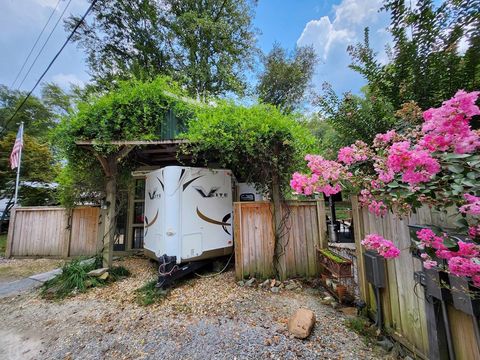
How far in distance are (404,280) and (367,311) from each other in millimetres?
848

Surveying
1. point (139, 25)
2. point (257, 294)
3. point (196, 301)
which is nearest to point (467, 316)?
point (257, 294)

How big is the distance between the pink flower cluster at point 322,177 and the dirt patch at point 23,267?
20.7 feet

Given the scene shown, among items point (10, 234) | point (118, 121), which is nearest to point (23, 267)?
point (10, 234)

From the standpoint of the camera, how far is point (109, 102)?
4.15m

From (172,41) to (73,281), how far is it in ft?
36.7

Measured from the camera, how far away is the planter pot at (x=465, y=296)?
127cm

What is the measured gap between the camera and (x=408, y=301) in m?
1.95

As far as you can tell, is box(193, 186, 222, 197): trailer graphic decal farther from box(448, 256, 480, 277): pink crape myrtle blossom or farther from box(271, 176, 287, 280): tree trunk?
box(448, 256, 480, 277): pink crape myrtle blossom

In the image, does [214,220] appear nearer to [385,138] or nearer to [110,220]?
[110,220]

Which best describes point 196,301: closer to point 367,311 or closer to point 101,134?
point 367,311

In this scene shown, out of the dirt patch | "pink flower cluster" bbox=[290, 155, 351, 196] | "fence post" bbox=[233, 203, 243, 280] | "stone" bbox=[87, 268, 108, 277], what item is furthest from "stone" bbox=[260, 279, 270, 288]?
the dirt patch

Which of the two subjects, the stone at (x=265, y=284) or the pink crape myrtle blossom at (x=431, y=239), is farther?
the stone at (x=265, y=284)

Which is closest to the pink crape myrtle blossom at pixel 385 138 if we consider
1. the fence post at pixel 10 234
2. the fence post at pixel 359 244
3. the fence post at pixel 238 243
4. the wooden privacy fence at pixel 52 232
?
the fence post at pixel 359 244

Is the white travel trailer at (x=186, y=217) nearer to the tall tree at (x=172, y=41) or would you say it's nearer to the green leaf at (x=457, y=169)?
the green leaf at (x=457, y=169)
